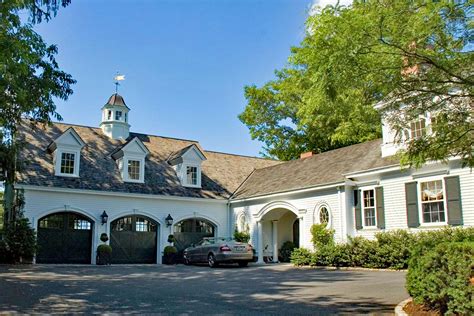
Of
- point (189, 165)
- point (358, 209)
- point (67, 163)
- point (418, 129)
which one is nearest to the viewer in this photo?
point (418, 129)

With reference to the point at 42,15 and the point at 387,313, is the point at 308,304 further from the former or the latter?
the point at 42,15

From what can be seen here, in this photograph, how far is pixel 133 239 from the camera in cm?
2434

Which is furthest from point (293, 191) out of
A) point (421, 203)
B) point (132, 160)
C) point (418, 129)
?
point (132, 160)

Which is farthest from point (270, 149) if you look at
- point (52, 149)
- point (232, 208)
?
point (52, 149)

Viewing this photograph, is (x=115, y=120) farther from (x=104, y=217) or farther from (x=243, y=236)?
(x=243, y=236)

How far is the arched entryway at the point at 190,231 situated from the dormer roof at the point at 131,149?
4565 millimetres

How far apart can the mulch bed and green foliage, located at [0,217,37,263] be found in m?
17.0

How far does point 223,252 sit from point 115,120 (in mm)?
12384

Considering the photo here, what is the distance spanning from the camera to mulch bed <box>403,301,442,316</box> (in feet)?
25.4

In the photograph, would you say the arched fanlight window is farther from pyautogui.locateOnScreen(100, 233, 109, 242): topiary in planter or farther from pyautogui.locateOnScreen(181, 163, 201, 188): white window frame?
pyautogui.locateOnScreen(100, 233, 109, 242): topiary in planter

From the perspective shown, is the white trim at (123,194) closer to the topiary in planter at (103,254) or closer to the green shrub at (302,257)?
the topiary in planter at (103,254)

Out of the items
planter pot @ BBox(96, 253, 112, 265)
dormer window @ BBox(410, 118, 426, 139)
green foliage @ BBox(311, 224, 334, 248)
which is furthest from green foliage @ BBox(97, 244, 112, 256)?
dormer window @ BBox(410, 118, 426, 139)

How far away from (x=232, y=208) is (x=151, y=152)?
20.2 ft

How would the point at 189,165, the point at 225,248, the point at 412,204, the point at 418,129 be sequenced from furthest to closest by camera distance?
the point at 189,165 < the point at 225,248 < the point at 412,204 < the point at 418,129
